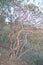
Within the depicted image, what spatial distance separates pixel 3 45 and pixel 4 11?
1.09 metres

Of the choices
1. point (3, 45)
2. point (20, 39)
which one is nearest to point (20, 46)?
point (20, 39)

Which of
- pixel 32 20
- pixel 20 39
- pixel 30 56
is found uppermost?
pixel 32 20

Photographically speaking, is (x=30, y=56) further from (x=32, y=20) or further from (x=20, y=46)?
(x=32, y=20)

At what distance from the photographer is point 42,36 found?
8.23 m

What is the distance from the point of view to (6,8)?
7746 mm

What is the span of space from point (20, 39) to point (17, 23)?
0.46 metres

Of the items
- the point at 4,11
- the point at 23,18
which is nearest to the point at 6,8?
the point at 4,11

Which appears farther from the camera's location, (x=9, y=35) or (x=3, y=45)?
(x=3, y=45)

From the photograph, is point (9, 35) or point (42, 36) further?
point (42, 36)

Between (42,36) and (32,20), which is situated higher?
(32,20)

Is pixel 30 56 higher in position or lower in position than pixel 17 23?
lower

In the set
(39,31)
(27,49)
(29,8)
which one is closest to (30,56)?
(27,49)

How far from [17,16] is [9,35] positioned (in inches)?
24.2

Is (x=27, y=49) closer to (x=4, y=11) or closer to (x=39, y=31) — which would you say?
(x=39, y=31)
